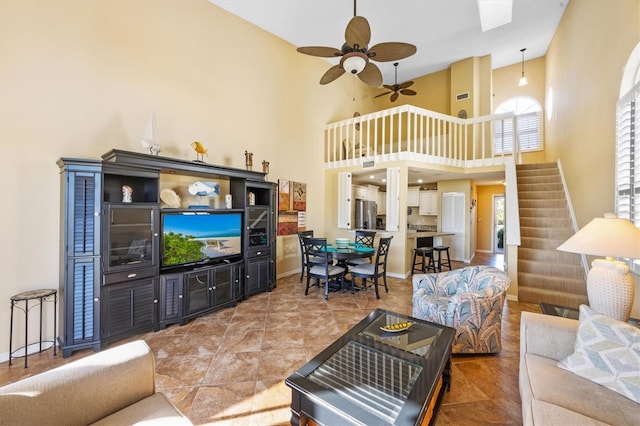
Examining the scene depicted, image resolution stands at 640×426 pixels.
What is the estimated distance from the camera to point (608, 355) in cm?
141

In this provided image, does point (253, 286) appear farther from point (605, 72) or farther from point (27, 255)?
point (605, 72)

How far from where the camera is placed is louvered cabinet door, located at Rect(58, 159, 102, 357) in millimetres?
2438

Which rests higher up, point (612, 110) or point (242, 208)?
point (612, 110)

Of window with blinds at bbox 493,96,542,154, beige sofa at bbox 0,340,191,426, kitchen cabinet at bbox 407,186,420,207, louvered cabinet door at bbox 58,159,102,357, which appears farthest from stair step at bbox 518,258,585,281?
louvered cabinet door at bbox 58,159,102,357

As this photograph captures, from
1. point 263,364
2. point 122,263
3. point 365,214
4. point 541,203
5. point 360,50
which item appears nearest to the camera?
point 263,364

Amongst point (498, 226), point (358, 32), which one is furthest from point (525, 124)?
point (358, 32)

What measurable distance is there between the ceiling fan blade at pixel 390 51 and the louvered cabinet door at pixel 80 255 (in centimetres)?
330

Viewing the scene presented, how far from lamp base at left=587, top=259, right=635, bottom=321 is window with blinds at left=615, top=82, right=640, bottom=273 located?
35.2 inches

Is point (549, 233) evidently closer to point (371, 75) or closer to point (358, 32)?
point (371, 75)

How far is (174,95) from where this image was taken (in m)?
3.68

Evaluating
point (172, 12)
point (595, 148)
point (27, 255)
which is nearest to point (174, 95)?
point (172, 12)

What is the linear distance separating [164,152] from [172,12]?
200 centimetres

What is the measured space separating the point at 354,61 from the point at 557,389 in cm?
332

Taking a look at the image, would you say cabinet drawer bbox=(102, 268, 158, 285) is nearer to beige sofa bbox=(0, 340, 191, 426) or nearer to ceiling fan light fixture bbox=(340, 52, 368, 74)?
beige sofa bbox=(0, 340, 191, 426)
